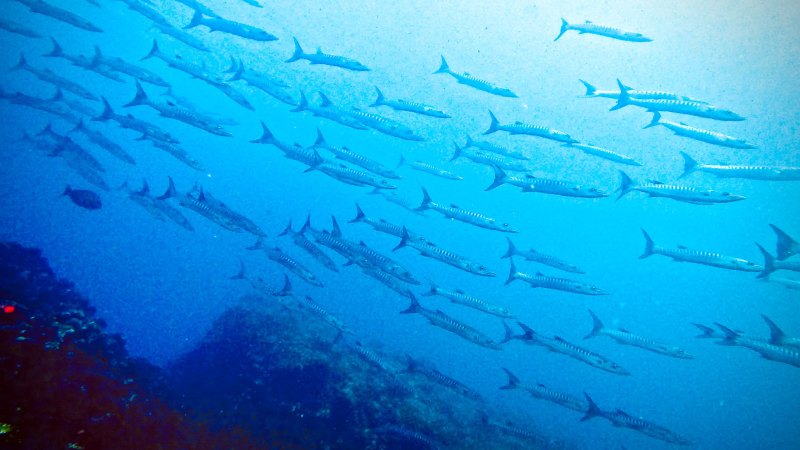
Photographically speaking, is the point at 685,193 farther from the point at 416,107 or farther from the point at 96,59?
the point at 96,59

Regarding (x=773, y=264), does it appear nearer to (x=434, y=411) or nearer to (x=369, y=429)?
(x=434, y=411)

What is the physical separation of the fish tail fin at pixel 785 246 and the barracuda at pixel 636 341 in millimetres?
3099

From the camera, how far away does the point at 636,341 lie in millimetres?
10727

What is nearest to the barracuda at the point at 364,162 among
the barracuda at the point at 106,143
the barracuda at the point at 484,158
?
the barracuda at the point at 484,158

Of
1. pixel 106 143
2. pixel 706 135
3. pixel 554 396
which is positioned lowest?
pixel 106 143

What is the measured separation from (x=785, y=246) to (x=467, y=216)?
695 centimetres

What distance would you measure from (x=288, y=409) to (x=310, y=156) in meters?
6.24

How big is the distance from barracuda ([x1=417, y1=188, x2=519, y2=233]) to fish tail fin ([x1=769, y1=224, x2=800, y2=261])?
5595mm

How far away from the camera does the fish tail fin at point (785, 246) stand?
859 cm

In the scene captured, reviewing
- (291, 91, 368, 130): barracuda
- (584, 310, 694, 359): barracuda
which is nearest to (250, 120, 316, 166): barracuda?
(291, 91, 368, 130): barracuda

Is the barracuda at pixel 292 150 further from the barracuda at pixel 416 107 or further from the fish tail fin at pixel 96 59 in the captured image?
the fish tail fin at pixel 96 59

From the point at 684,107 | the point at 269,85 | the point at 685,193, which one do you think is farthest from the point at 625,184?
the point at 269,85

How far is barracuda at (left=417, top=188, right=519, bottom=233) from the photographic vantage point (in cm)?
944

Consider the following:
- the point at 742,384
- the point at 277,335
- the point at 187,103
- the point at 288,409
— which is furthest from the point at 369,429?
the point at 742,384
